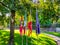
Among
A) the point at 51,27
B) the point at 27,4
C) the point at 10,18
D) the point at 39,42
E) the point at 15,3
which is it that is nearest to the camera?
the point at 15,3

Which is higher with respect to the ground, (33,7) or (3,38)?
(33,7)

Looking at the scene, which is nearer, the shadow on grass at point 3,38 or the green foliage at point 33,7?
the green foliage at point 33,7

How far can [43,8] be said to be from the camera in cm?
1642

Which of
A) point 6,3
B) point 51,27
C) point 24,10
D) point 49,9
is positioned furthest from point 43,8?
point 51,27

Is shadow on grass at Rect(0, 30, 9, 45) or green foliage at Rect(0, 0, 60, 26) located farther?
shadow on grass at Rect(0, 30, 9, 45)

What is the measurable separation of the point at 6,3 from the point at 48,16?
3.98 metres

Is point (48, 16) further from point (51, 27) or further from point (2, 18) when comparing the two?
point (51, 27)

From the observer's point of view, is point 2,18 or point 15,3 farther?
point 2,18

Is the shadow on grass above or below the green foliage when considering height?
below

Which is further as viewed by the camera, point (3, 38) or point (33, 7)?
point (3, 38)

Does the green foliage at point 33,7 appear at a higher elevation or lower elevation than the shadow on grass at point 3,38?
higher

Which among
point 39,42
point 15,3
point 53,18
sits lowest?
point 39,42

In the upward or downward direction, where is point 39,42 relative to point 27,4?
downward

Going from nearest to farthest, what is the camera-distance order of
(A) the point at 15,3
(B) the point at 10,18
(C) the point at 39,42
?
(A) the point at 15,3 < (B) the point at 10,18 < (C) the point at 39,42
